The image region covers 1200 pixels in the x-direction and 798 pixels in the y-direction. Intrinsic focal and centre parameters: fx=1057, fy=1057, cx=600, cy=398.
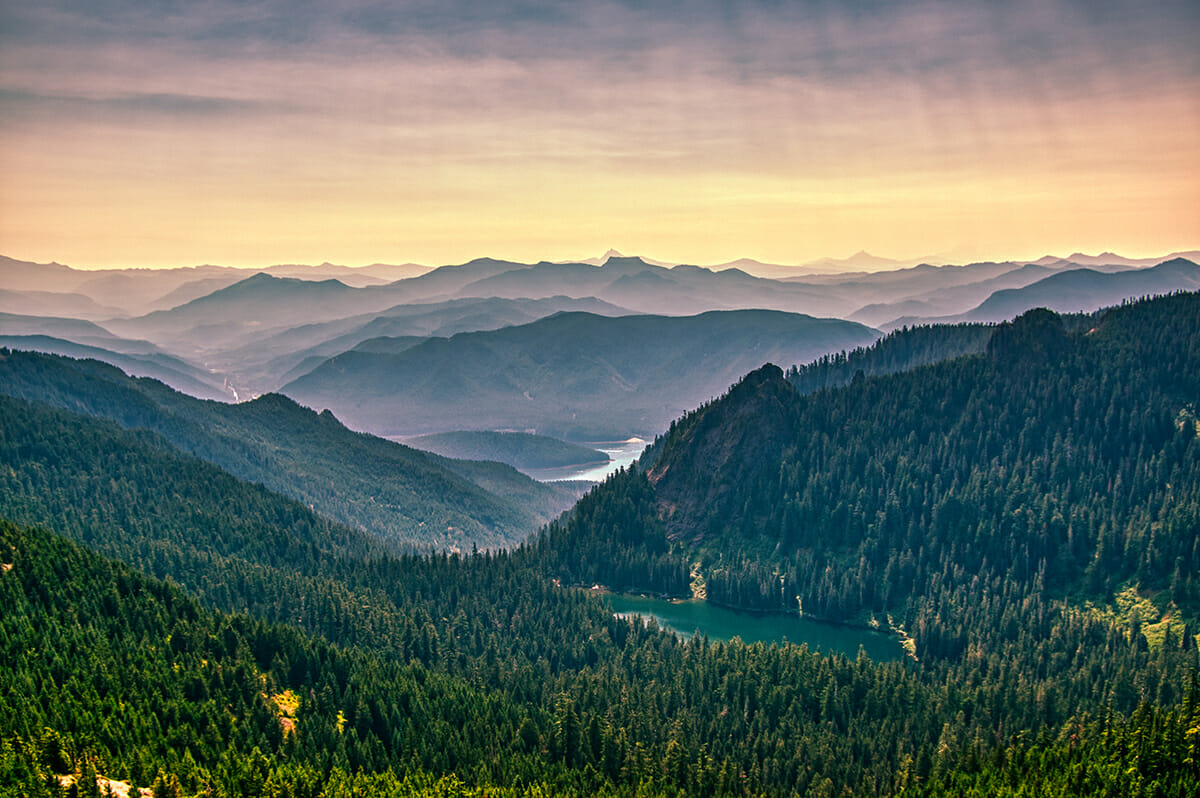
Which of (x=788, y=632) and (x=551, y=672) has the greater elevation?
(x=788, y=632)

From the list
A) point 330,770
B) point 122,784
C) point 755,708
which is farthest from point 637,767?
point 122,784

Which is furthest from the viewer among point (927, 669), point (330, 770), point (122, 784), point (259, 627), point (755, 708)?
point (927, 669)

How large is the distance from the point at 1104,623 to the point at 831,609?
49227 mm

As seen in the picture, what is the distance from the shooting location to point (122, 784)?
7869cm

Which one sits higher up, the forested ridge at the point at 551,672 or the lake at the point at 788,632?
the forested ridge at the point at 551,672

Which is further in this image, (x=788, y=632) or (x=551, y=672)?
(x=788, y=632)

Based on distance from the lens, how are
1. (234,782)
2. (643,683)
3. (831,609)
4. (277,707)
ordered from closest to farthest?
1. (234,782)
2. (277,707)
3. (643,683)
4. (831,609)

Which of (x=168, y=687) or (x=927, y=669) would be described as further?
(x=927, y=669)

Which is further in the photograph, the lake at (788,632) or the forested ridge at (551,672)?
the lake at (788,632)

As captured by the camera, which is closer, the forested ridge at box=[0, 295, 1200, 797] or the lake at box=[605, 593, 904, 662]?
the forested ridge at box=[0, 295, 1200, 797]

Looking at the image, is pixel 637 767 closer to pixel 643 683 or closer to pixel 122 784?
pixel 643 683

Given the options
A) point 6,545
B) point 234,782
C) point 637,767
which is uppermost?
point 6,545

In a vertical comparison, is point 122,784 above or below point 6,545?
below

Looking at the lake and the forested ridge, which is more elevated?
the forested ridge
